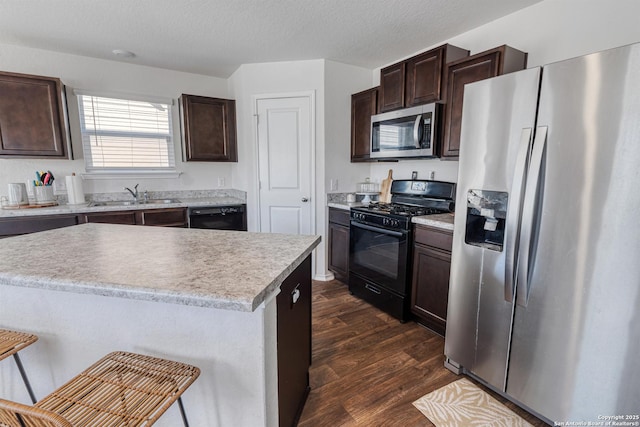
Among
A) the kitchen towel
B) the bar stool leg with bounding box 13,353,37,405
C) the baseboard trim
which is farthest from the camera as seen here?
the baseboard trim

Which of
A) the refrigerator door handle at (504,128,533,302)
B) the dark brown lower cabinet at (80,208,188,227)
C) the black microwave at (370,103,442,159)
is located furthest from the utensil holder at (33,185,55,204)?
the refrigerator door handle at (504,128,533,302)

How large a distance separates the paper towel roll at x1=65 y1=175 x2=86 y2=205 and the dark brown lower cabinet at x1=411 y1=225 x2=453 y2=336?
11.5 feet

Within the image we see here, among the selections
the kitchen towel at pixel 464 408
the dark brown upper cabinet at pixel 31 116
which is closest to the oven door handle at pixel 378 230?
the kitchen towel at pixel 464 408

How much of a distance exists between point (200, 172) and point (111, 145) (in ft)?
3.32

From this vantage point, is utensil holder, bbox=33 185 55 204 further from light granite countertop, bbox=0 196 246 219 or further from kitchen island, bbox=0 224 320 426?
kitchen island, bbox=0 224 320 426

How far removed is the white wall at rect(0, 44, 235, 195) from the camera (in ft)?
10.2

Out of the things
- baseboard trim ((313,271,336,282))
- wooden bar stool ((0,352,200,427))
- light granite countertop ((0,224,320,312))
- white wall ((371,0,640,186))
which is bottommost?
baseboard trim ((313,271,336,282))

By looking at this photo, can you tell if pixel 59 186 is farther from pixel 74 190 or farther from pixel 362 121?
pixel 362 121

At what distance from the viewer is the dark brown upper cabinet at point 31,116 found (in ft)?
9.25

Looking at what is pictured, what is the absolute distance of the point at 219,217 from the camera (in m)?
3.62

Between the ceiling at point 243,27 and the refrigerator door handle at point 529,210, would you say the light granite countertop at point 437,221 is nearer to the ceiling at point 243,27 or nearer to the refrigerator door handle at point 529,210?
the refrigerator door handle at point 529,210

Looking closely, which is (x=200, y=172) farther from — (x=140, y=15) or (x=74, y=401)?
(x=74, y=401)

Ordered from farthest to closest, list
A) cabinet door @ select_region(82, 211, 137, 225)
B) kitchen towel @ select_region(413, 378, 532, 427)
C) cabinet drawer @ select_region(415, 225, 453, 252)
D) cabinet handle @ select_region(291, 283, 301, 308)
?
cabinet door @ select_region(82, 211, 137, 225), cabinet drawer @ select_region(415, 225, 453, 252), kitchen towel @ select_region(413, 378, 532, 427), cabinet handle @ select_region(291, 283, 301, 308)

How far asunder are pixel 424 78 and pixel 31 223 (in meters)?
3.80
